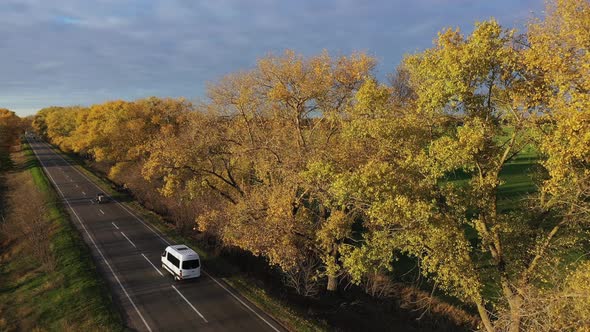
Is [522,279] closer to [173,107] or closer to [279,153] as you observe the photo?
[279,153]

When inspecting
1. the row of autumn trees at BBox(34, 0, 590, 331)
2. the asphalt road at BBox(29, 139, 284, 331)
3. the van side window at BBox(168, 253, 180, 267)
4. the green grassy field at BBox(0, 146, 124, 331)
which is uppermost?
the row of autumn trees at BBox(34, 0, 590, 331)

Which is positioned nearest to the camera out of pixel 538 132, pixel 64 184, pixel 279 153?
pixel 538 132

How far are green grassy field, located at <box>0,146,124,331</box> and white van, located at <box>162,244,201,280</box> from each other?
4.14 m

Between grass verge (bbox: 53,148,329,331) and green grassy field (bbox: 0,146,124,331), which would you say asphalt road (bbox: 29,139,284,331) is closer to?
grass verge (bbox: 53,148,329,331)

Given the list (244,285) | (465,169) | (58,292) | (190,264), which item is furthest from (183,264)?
(465,169)

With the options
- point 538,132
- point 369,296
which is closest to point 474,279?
point 538,132

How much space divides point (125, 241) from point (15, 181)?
156 ft

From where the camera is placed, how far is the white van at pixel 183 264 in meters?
24.1

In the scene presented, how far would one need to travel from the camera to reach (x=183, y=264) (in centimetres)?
2408

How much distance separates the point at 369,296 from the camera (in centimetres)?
2572

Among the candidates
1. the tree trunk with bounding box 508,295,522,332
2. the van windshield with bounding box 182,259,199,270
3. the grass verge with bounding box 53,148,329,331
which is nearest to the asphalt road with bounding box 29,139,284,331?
the grass verge with bounding box 53,148,329,331

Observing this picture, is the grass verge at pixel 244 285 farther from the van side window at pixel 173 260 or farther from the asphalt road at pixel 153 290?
the van side window at pixel 173 260

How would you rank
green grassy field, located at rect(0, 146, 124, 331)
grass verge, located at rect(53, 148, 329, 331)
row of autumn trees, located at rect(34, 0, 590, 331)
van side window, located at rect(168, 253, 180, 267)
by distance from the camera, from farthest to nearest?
van side window, located at rect(168, 253, 180, 267) < green grassy field, located at rect(0, 146, 124, 331) < grass verge, located at rect(53, 148, 329, 331) < row of autumn trees, located at rect(34, 0, 590, 331)

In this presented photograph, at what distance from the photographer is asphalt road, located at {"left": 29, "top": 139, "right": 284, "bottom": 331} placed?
63.9ft
